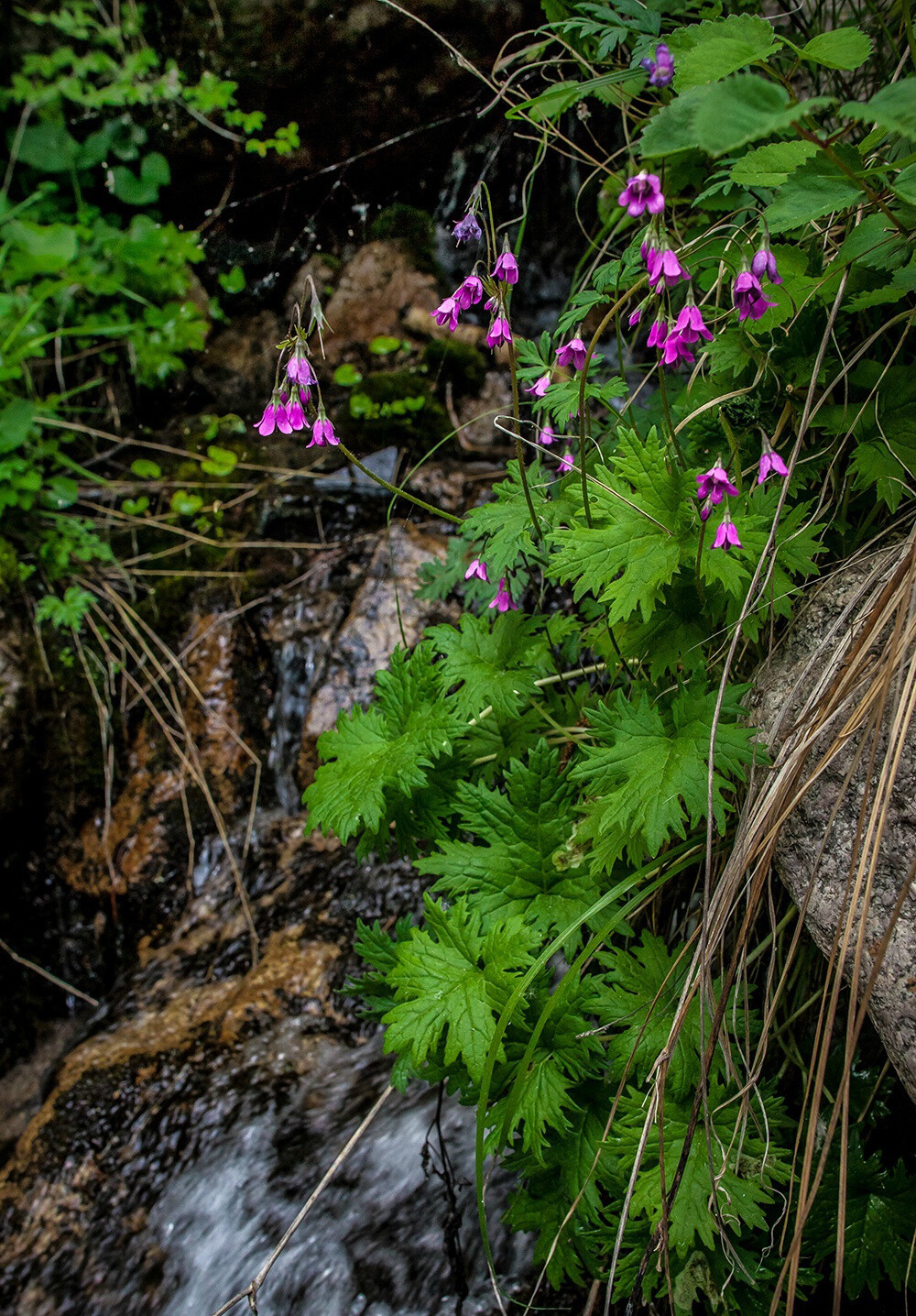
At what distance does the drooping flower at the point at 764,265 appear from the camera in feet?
3.90

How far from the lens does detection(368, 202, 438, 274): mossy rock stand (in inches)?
165

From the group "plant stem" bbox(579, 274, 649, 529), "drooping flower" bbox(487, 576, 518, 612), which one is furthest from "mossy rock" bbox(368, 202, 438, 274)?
"plant stem" bbox(579, 274, 649, 529)

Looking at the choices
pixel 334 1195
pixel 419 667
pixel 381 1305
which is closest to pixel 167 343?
pixel 419 667

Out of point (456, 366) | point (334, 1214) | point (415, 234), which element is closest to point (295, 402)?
point (334, 1214)

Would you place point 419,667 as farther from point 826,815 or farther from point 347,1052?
point 347,1052

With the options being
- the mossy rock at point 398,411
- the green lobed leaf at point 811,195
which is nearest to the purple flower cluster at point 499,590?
the green lobed leaf at point 811,195

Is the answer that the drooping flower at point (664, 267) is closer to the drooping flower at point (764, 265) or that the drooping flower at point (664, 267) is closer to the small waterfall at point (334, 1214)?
the drooping flower at point (764, 265)

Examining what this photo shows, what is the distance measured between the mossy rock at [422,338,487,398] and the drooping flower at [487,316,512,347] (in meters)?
2.59

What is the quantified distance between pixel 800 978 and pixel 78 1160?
2121mm

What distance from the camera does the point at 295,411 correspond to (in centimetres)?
133

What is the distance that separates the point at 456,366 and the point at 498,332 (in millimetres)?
2687

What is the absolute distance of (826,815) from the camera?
1358mm

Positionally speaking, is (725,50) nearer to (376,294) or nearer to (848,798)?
(848,798)

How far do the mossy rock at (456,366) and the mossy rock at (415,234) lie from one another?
51cm
